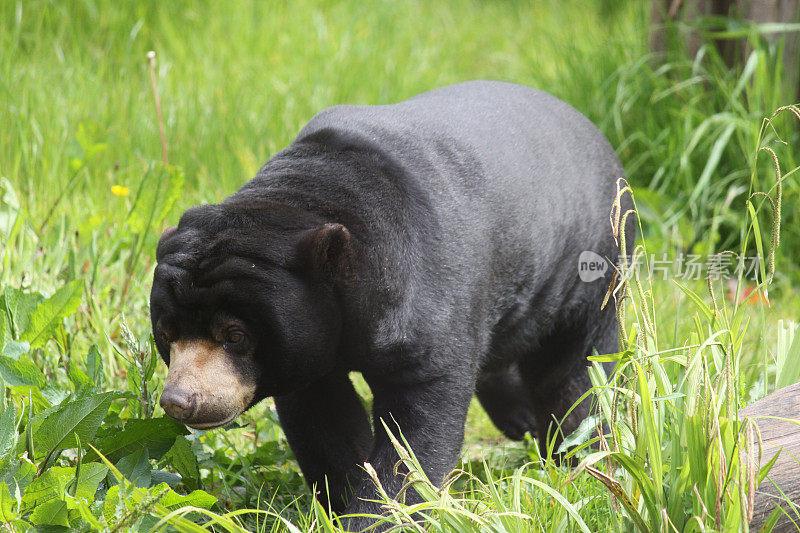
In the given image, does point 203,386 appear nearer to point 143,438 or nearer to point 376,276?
point 143,438

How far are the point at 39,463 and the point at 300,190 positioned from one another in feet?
3.11

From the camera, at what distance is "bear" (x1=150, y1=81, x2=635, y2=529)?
2219 millimetres

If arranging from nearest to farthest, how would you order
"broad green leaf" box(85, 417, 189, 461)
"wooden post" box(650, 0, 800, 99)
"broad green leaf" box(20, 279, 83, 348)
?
"broad green leaf" box(85, 417, 189, 461) < "broad green leaf" box(20, 279, 83, 348) < "wooden post" box(650, 0, 800, 99)

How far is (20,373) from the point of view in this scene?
8.48 ft

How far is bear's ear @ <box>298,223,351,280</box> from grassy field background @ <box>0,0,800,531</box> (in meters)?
0.57

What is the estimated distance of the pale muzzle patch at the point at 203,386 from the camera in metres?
2.17

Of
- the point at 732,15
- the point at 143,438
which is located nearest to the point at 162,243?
the point at 143,438

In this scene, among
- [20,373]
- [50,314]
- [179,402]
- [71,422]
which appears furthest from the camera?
[50,314]

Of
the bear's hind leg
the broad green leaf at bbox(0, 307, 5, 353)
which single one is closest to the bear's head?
the broad green leaf at bbox(0, 307, 5, 353)

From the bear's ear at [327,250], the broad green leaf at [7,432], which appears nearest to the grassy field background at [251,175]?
A: the broad green leaf at [7,432]

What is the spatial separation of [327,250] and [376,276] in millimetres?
158

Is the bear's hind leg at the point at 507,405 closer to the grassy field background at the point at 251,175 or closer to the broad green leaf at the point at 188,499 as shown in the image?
the grassy field background at the point at 251,175

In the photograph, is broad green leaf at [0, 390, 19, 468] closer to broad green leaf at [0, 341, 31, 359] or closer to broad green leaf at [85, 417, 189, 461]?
broad green leaf at [85, 417, 189, 461]

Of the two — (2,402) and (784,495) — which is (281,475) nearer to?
(2,402)
